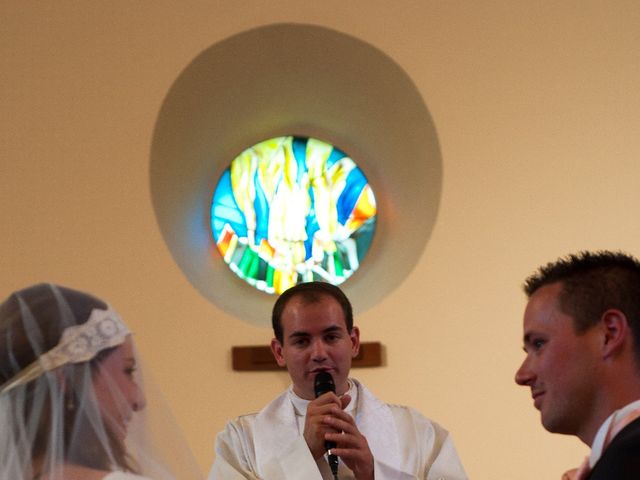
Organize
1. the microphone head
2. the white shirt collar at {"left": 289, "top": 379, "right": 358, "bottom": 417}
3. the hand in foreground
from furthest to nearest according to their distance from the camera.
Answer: the white shirt collar at {"left": 289, "top": 379, "right": 358, "bottom": 417} < the microphone head < the hand in foreground

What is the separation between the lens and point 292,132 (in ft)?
25.1

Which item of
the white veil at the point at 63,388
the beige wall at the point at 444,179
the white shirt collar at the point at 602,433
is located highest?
the beige wall at the point at 444,179

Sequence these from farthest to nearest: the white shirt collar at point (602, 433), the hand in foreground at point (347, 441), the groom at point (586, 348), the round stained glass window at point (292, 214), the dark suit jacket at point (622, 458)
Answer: the round stained glass window at point (292, 214) < the hand in foreground at point (347, 441) < the groom at point (586, 348) < the white shirt collar at point (602, 433) < the dark suit jacket at point (622, 458)

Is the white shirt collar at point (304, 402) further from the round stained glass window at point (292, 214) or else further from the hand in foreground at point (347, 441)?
the round stained glass window at point (292, 214)

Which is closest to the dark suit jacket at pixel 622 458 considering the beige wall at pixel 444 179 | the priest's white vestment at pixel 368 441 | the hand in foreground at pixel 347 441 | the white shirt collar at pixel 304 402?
the hand in foreground at pixel 347 441

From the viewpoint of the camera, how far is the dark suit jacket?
2.18m

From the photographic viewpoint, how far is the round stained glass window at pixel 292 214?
736 centimetres

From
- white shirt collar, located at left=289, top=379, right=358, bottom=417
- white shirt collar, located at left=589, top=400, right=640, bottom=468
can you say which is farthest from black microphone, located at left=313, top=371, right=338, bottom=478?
white shirt collar, located at left=589, top=400, right=640, bottom=468

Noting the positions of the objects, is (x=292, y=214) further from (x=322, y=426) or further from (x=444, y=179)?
(x=322, y=426)

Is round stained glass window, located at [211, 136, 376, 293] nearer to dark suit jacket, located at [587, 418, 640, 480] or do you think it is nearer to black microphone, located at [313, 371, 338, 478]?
black microphone, located at [313, 371, 338, 478]

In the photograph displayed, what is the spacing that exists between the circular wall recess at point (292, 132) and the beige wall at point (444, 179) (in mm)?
136

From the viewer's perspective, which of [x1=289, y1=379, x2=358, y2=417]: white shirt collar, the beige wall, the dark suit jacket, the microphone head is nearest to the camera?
the dark suit jacket

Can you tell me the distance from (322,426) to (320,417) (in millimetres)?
33

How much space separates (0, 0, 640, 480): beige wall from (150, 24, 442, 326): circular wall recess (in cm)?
14
